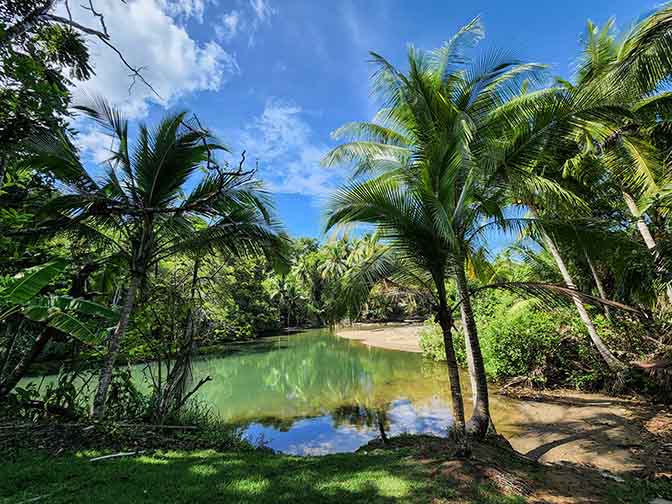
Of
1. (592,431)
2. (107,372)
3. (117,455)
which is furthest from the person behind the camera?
(592,431)

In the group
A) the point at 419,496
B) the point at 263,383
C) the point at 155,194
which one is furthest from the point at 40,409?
the point at 263,383

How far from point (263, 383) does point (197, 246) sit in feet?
29.3

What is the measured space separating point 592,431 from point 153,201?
8.84 m

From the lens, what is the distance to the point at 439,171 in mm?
3918

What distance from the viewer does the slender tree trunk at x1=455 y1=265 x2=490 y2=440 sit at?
4902mm

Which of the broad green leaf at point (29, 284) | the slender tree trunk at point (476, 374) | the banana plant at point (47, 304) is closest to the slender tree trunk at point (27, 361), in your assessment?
the banana plant at point (47, 304)

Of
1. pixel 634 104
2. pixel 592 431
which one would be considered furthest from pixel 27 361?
pixel 634 104

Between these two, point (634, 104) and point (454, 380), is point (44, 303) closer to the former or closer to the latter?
point (454, 380)

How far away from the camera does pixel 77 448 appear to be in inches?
167

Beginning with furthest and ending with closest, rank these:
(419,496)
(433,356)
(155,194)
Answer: (433,356), (155,194), (419,496)

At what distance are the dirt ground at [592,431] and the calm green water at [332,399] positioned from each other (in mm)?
470

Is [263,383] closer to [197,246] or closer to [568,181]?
[197,246]

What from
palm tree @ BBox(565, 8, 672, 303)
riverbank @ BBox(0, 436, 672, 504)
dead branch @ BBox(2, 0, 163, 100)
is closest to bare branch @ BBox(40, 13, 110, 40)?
dead branch @ BBox(2, 0, 163, 100)

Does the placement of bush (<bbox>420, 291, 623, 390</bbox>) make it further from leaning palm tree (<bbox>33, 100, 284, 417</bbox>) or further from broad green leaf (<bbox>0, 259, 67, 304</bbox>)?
broad green leaf (<bbox>0, 259, 67, 304</bbox>)
